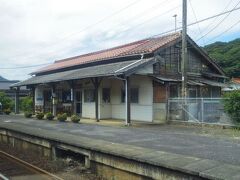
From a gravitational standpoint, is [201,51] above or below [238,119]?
above

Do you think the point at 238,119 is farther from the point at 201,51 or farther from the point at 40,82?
the point at 40,82

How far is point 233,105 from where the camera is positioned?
16703 millimetres

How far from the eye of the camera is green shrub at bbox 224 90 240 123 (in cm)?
1658

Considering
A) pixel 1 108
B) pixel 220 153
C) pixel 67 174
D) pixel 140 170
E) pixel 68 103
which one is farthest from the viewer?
pixel 1 108

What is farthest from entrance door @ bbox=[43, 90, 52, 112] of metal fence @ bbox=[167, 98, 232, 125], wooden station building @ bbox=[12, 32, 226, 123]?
metal fence @ bbox=[167, 98, 232, 125]

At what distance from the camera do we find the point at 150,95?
20938 millimetres

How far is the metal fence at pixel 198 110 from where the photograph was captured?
17.7 meters

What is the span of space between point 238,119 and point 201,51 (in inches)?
345

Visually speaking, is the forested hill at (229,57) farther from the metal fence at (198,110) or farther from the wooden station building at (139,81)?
the metal fence at (198,110)

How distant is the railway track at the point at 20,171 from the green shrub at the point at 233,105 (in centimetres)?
958

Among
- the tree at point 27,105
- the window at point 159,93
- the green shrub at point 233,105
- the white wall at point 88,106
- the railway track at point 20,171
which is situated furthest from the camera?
the tree at point 27,105

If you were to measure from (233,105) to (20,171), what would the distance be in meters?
10.2

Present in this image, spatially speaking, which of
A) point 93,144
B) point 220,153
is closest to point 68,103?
point 93,144

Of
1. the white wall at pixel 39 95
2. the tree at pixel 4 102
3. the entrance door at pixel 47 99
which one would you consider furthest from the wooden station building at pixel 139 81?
the tree at pixel 4 102
